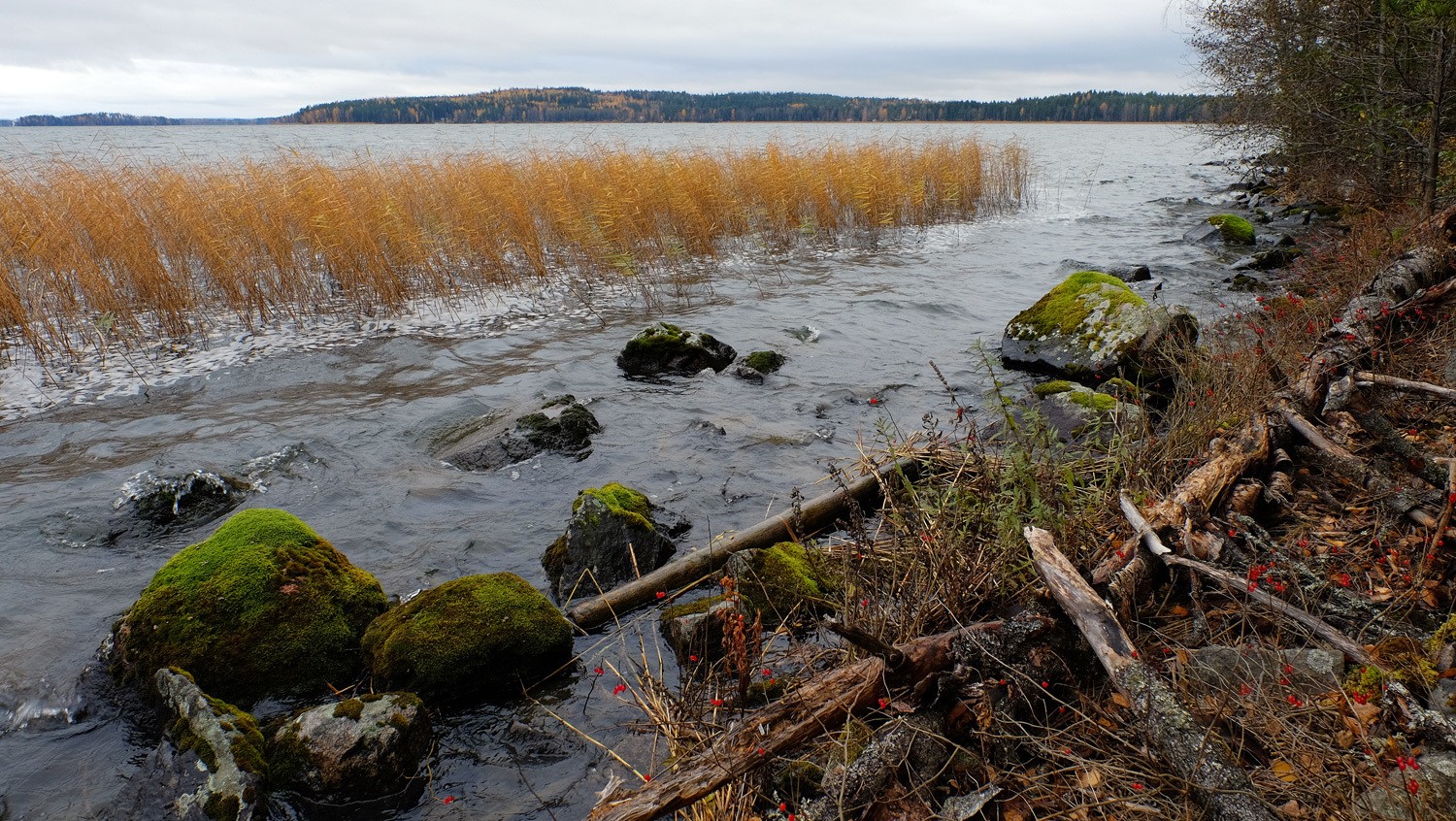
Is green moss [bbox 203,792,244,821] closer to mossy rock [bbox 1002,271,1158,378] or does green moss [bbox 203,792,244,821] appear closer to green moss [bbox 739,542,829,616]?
green moss [bbox 739,542,829,616]

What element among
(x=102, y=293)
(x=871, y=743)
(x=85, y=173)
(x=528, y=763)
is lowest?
(x=528, y=763)

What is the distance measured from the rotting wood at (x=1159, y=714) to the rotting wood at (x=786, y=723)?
33 cm

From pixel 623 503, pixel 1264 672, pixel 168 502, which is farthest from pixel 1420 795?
pixel 168 502

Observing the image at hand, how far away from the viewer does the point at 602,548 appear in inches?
203

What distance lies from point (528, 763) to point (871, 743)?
1.79m

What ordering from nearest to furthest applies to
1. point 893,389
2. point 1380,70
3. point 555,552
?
point 555,552
point 893,389
point 1380,70

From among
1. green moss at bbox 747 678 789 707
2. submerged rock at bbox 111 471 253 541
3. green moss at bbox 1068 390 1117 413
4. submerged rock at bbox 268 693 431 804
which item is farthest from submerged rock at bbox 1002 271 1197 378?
submerged rock at bbox 111 471 253 541

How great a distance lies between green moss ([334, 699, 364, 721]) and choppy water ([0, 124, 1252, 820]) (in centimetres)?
45

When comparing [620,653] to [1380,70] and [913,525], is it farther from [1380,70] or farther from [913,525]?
[1380,70]

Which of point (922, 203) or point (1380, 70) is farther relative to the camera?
point (922, 203)

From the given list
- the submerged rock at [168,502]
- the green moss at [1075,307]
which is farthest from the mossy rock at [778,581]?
the green moss at [1075,307]

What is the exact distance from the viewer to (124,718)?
160 inches

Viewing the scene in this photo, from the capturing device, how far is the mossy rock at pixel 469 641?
13.6 feet

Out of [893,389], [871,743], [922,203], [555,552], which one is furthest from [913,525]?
[922,203]
